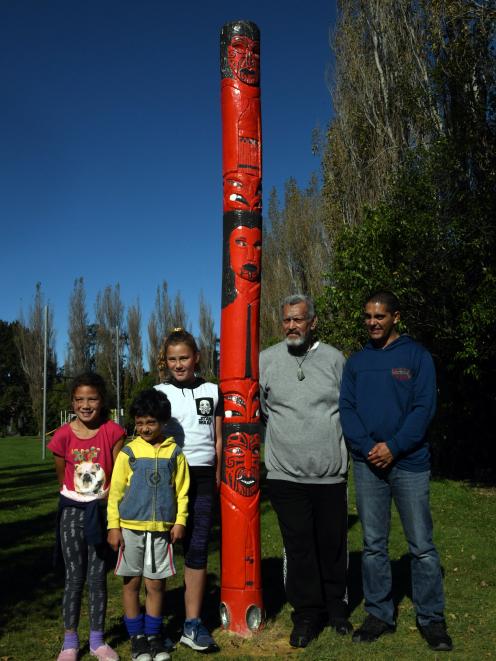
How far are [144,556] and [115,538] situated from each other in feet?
0.65

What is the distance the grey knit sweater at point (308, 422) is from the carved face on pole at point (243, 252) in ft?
2.07

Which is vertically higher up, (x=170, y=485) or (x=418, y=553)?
(x=170, y=485)

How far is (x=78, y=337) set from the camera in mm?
45594

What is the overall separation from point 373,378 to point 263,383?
2.56 ft

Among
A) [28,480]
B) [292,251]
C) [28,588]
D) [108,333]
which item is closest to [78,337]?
[108,333]

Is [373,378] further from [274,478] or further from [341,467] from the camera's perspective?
[274,478]

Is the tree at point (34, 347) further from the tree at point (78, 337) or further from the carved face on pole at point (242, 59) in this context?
the carved face on pole at point (242, 59)

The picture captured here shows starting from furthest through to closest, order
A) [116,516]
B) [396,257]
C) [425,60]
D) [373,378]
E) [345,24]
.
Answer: [345,24] → [425,60] → [396,257] → [373,378] → [116,516]

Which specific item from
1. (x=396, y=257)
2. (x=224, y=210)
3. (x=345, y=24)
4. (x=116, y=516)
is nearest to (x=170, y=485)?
(x=116, y=516)

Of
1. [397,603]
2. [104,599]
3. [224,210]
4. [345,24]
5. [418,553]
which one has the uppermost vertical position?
[345,24]

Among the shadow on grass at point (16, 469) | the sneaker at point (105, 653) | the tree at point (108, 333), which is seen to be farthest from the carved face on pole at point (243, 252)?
the tree at point (108, 333)

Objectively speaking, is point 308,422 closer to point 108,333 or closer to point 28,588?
point 28,588

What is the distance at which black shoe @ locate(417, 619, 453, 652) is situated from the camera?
3.94m

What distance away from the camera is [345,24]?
58.1ft
